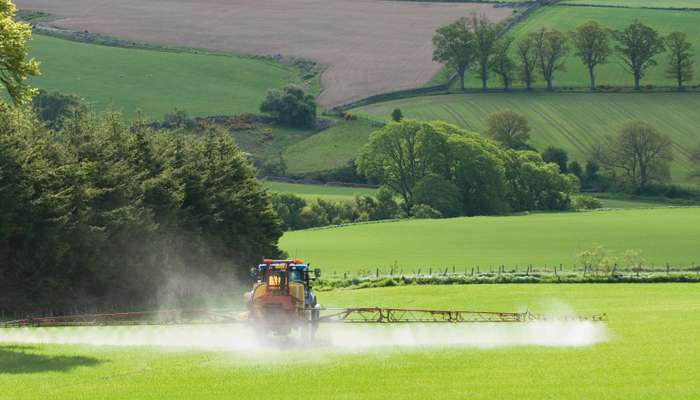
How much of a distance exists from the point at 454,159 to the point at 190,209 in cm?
8113

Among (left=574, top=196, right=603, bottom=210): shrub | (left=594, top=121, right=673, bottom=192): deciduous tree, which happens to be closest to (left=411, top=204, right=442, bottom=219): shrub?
(left=574, top=196, right=603, bottom=210): shrub

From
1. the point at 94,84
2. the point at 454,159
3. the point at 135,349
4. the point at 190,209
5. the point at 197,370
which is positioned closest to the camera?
the point at 197,370

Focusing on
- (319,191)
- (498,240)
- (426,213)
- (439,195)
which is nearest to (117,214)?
(498,240)

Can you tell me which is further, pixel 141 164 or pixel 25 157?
pixel 141 164

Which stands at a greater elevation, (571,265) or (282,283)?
(282,283)

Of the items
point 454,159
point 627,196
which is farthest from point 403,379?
point 627,196

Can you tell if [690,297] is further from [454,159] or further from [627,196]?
[627,196]

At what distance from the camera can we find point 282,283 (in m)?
41.8

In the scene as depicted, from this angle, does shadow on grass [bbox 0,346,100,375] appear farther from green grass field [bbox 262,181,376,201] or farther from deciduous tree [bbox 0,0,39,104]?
green grass field [bbox 262,181,376,201]

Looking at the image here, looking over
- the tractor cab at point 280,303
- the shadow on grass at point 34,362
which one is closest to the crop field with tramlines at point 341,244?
the tractor cab at point 280,303

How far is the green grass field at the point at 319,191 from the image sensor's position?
151625mm

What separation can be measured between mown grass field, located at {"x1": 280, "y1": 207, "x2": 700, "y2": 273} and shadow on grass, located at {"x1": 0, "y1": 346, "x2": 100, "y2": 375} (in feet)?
201

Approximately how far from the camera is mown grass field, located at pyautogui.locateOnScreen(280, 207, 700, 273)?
350ft

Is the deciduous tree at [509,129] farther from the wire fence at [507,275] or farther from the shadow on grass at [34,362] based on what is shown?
the shadow on grass at [34,362]
